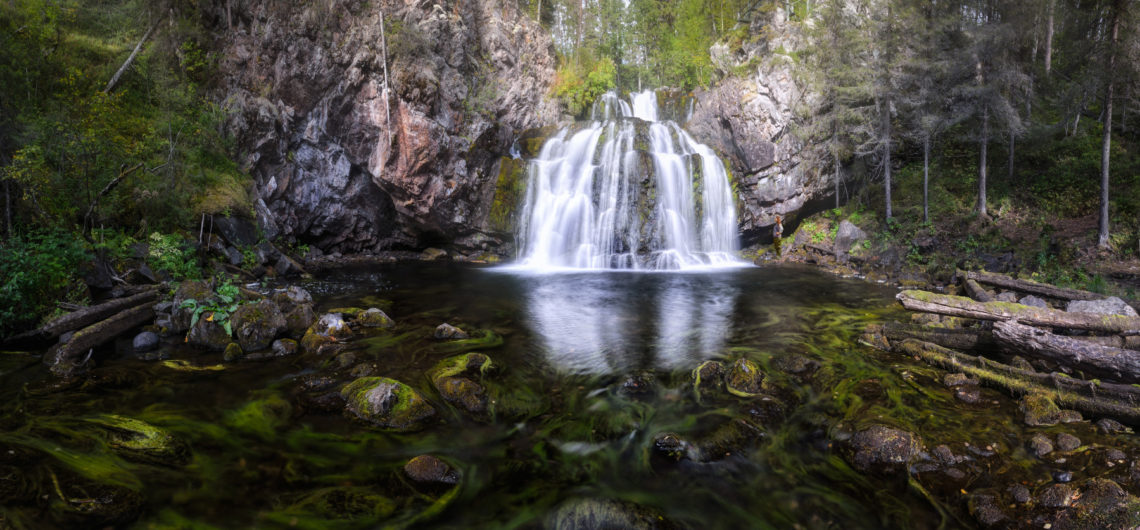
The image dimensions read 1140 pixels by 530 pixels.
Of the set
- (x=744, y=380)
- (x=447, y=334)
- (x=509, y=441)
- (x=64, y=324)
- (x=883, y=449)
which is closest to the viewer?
(x=883, y=449)

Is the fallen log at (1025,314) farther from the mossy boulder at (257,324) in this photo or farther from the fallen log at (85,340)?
the fallen log at (85,340)

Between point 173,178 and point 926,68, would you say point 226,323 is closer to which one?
point 173,178

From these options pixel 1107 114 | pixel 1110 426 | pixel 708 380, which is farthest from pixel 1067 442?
pixel 1107 114

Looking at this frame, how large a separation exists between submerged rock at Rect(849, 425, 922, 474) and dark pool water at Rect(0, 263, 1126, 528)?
5.4 inches

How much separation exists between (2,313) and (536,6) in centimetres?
3315

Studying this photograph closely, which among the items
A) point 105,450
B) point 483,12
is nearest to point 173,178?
point 105,450

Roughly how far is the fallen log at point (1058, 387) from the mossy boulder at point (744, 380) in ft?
8.82

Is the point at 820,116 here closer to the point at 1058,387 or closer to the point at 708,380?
the point at 1058,387

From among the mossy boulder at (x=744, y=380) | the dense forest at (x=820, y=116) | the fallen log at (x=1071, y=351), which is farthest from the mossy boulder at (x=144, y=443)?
the fallen log at (x=1071, y=351)

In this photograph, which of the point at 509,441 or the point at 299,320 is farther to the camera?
the point at 299,320

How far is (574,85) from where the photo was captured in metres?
26.4

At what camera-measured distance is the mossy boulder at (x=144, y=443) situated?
3980 mm

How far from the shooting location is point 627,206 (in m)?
19.9

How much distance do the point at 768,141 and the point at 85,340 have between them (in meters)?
23.1
